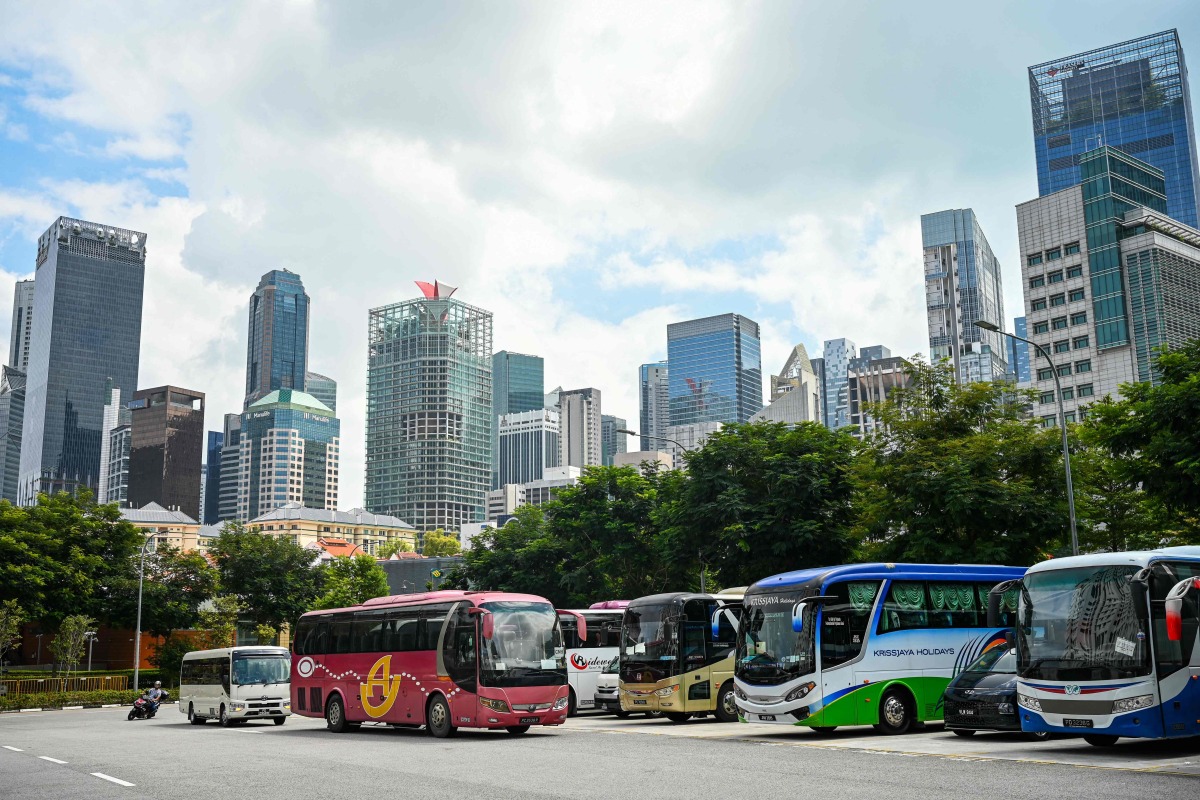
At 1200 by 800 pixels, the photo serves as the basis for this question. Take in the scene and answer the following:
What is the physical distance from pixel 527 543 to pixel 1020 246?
89591 mm

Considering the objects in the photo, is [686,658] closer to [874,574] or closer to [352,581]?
[874,574]

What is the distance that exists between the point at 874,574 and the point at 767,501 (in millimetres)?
16364

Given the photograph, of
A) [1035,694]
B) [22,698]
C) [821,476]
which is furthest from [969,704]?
[22,698]

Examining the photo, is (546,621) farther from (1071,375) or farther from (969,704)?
(1071,375)

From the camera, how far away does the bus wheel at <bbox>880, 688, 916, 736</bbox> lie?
21.1 meters

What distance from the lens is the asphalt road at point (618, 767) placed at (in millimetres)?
13148

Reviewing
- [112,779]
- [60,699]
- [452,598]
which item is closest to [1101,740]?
[452,598]

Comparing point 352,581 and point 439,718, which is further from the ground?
point 352,581

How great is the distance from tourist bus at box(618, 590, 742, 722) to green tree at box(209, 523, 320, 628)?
164 ft

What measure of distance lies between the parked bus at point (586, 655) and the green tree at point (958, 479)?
8968mm

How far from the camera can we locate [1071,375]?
400 feet

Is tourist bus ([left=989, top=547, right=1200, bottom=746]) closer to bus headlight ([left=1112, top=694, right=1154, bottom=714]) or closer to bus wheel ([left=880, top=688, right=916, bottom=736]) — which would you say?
bus headlight ([left=1112, top=694, right=1154, bottom=714])

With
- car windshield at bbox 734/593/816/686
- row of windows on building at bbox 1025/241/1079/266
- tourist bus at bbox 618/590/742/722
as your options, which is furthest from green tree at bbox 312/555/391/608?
row of windows on building at bbox 1025/241/1079/266

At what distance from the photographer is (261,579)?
71750 millimetres
